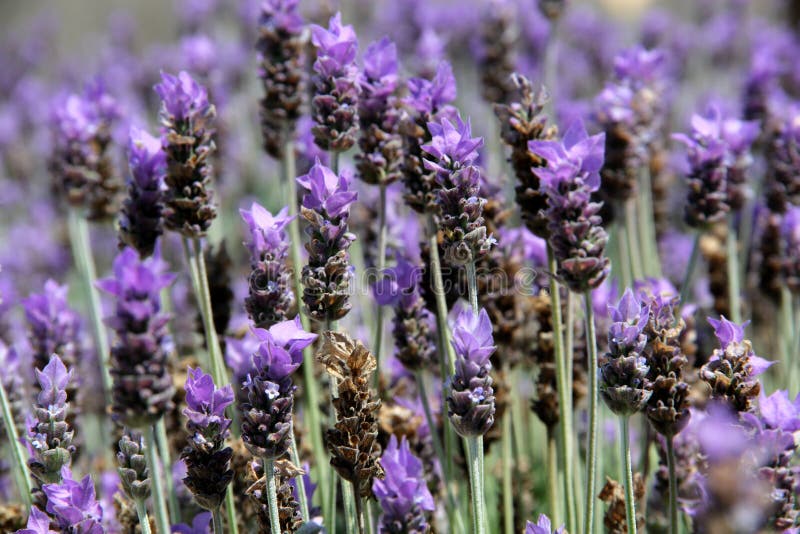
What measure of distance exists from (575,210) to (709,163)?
98cm

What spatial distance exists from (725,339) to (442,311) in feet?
2.59

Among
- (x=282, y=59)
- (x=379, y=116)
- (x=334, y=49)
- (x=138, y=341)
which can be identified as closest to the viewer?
(x=138, y=341)

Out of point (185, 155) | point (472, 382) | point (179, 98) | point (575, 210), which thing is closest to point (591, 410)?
point (472, 382)

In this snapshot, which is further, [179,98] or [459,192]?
[179,98]

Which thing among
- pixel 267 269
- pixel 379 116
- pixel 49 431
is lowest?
pixel 49 431

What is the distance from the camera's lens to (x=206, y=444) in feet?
6.12

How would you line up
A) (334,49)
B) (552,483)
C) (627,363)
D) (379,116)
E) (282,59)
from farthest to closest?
(282,59) < (552,483) < (379,116) < (334,49) < (627,363)

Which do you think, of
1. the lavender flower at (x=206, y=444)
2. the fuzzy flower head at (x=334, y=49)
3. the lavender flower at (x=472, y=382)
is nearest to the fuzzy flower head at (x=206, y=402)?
the lavender flower at (x=206, y=444)

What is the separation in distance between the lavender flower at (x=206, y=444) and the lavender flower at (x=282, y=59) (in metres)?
1.32

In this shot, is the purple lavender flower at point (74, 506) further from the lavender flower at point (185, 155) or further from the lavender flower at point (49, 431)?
the lavender flower at point (185, 155)

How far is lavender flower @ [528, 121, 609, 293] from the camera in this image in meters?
1.95

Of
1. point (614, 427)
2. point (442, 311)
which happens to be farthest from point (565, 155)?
point (614, 427)

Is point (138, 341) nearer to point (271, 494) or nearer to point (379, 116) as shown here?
point (271, 494)

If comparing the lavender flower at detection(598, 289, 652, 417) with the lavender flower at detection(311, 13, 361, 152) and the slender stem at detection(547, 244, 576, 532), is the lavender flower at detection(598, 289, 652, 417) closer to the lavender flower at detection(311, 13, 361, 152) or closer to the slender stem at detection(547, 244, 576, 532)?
the slender stem at detection(547, 244, 576, 532)
